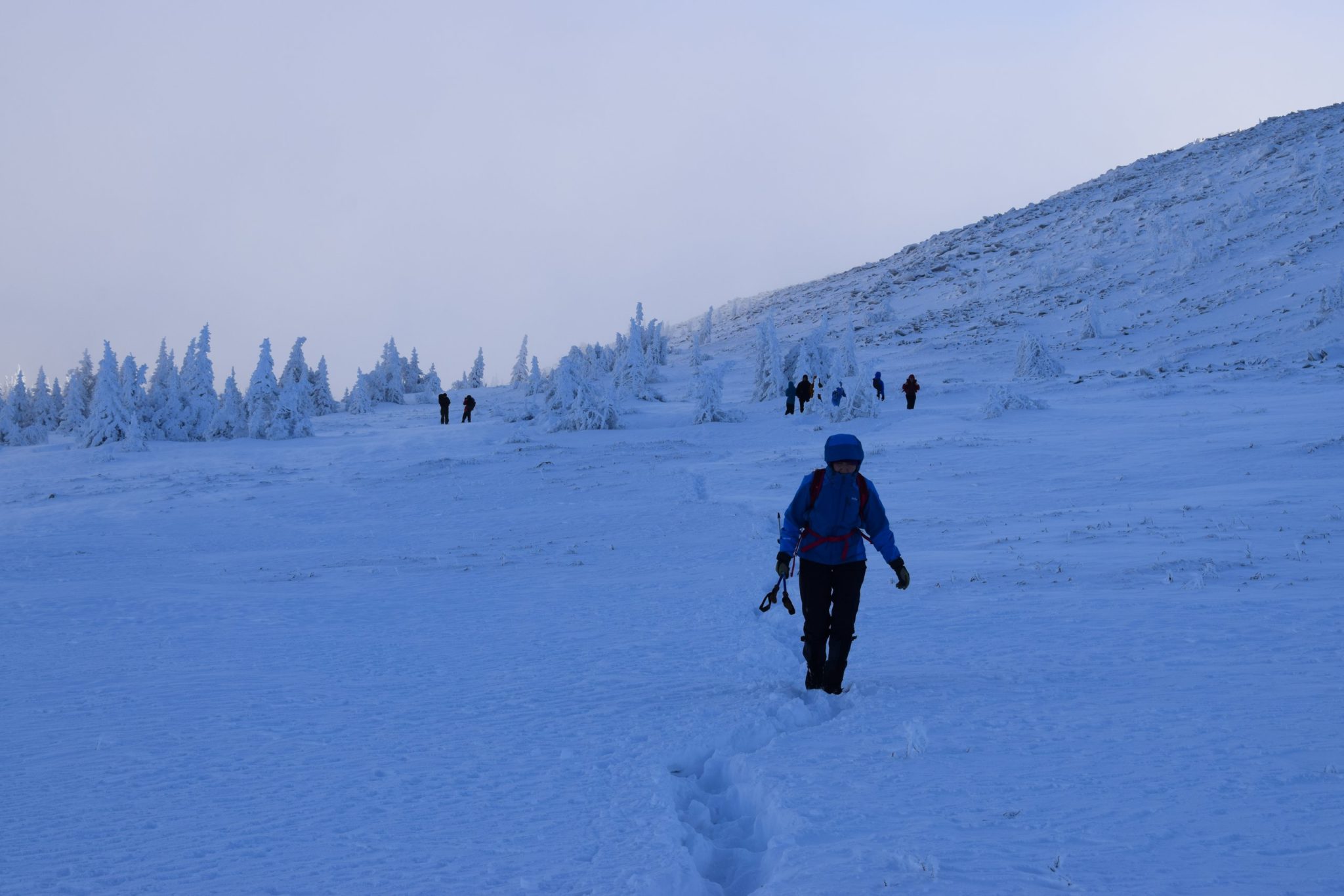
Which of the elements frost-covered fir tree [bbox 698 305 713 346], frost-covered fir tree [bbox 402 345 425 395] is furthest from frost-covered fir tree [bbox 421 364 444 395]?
frost-covered fir tree [bbox 698 305 713 346]

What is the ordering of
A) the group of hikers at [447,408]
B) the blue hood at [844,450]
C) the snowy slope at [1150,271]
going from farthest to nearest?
the snowy slope at [1150,271], the group of hikers at [447,408], the blue hood at [844,450]

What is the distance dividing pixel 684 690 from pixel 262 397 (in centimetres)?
3422

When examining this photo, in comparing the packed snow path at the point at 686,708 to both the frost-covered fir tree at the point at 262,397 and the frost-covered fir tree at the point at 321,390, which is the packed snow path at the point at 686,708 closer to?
the frost-covered fir tree at the point at 262,397

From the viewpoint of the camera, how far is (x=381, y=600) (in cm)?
991

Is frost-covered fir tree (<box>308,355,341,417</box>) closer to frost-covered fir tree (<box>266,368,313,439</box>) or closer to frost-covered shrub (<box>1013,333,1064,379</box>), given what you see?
frost-covered fir tree (<box>266,368,313,439</box>)

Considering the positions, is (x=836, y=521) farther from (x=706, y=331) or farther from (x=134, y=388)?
(x=706, y=331)

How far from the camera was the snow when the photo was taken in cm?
382

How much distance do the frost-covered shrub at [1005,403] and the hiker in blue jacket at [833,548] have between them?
2131 cm

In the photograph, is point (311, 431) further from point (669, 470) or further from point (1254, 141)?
point (1254, 141)

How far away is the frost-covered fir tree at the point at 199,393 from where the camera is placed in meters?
38.2

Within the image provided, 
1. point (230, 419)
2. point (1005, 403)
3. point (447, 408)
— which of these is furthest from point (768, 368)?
point (230, 419)

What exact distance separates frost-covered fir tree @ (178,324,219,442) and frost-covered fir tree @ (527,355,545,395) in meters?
14.1

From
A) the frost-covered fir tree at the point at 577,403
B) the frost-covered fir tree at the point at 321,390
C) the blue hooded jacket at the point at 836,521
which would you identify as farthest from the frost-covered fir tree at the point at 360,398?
the blue hooded jacket at the point at 836,521

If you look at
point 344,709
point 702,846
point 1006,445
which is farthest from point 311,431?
point 702,846
